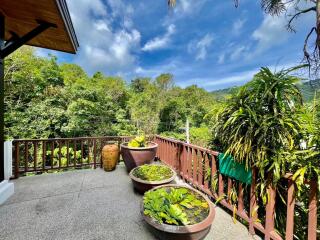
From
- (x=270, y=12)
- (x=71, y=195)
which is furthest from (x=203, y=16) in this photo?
(x=71, y=195)

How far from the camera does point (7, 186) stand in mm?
2662

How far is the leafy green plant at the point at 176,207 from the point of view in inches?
65.0

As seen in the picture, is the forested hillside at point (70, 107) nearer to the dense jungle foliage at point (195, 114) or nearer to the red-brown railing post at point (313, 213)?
the dense jungle foliage at point (195, 114)

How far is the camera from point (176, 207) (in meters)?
1.76

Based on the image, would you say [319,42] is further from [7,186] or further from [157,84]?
[157,84]

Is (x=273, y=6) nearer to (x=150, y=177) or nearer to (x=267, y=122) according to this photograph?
(x=267, y=122)

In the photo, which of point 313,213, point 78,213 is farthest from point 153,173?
point 313,213

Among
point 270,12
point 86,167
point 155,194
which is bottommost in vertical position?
point 86,167

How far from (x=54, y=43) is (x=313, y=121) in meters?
4.16

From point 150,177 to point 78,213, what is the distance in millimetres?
1115

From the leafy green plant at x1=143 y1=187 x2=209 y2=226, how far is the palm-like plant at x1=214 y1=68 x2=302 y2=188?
0.70 metres

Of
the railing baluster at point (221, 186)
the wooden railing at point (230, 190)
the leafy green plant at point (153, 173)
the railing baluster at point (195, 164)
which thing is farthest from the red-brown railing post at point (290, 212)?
the leafy green plant at point (153, 173)

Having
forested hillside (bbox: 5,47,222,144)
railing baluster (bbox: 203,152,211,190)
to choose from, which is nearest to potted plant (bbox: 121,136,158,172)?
railing baluster (bbox: 203,152,211,190)

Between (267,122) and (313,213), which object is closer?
(313,213)
